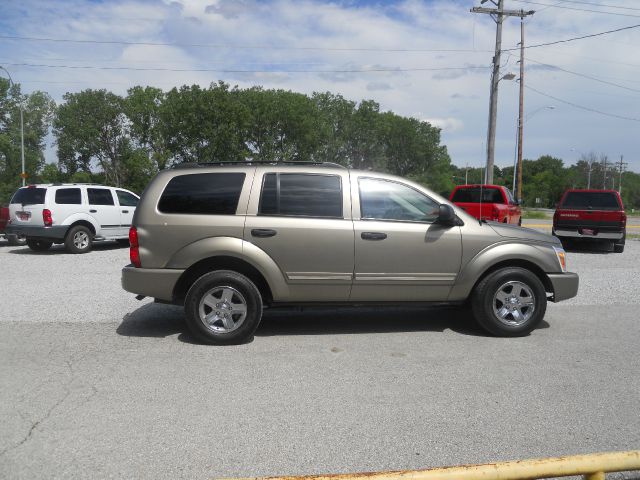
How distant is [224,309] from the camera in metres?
5.73

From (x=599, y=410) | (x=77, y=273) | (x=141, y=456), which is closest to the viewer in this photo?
(x=141, y=456)

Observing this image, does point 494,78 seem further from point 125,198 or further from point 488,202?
point 125,198

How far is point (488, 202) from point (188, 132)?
138 ft

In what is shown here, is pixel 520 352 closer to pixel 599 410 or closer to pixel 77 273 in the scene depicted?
pixel 599 410

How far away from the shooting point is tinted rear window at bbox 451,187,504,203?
16422 millimetres

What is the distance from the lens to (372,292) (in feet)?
19.5

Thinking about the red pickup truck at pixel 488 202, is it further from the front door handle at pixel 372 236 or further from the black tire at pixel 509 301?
the front door handle at pixel 372 236

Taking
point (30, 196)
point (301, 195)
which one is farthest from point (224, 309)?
point (30, 196)

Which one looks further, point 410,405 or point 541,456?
point 410,405

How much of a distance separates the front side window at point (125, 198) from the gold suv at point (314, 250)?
10493 millimetres

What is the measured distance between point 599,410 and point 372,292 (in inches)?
98.3

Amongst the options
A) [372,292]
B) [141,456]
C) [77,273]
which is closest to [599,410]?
[372,292]

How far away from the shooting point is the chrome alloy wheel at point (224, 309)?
18.7 ft

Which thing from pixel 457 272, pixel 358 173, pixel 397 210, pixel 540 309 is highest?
pixel 358 173
